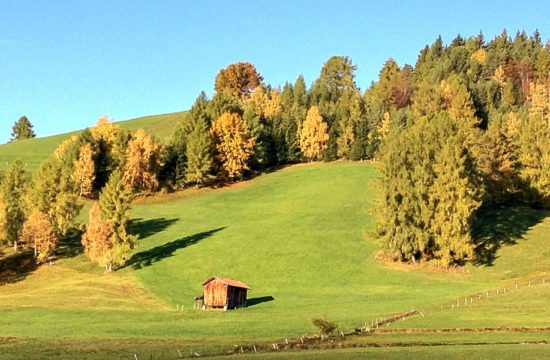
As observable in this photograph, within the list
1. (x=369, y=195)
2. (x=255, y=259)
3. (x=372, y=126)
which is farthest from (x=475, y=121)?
(x=255, y=259)

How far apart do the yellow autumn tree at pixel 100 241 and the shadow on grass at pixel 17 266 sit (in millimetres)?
9238

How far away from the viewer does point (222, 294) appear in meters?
65.8

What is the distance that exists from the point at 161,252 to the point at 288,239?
760 inches

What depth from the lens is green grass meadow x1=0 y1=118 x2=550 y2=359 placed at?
40.4 metres

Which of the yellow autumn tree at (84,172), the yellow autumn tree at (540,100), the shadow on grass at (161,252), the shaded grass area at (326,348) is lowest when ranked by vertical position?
the shaded grass area at (326,348)

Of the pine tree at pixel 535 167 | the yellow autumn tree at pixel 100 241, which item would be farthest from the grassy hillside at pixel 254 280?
the pine tree at pixel 535 167

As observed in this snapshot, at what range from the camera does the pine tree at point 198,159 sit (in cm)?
13062

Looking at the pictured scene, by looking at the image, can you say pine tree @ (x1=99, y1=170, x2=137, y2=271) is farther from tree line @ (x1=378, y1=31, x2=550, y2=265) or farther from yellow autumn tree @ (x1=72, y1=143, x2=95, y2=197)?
tree line @ (x1=378, y1=31, x2=550, y2=265)

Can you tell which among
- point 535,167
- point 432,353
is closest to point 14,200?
point 432,353

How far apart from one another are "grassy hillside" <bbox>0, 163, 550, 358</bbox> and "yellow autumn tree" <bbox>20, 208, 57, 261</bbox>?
320 cm

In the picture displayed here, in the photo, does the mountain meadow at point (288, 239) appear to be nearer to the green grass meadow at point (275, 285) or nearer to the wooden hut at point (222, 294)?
the green grass meadow at point (275, 285)

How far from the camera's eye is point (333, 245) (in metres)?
88.8

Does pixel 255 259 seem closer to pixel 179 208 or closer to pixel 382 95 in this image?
pixel 179 208

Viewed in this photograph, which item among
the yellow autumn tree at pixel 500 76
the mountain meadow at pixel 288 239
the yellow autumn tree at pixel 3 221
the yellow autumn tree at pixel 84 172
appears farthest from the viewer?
the yellow autumn tree at pixel 500 76
